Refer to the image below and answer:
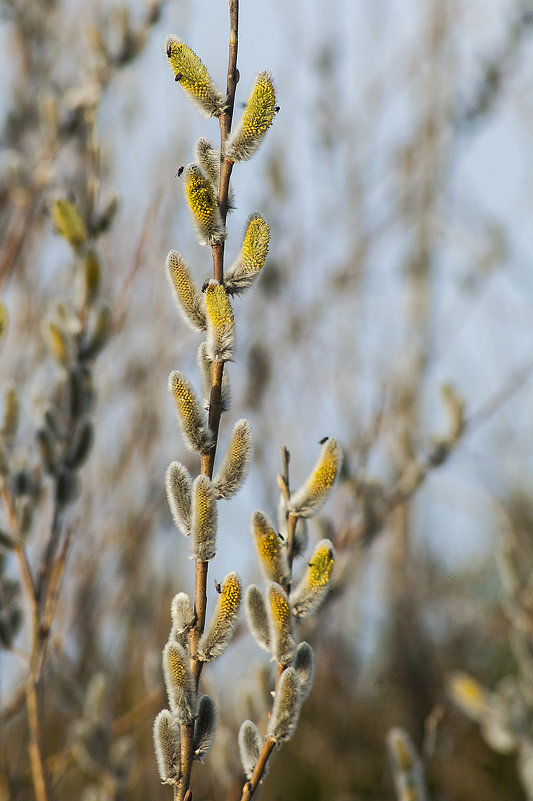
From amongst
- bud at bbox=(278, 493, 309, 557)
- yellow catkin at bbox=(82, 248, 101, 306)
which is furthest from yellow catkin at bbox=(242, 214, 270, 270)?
yellow catkin at bbox=(82, 248, 101, 306)

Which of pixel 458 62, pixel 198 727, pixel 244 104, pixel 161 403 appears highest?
pixel 458 62

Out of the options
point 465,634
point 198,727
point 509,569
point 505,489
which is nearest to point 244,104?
point 198,727

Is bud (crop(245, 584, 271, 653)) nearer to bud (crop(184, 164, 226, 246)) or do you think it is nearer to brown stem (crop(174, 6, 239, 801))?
brown stem (crop(174, 6, 239, 801))

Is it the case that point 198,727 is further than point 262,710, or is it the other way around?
point 262,710

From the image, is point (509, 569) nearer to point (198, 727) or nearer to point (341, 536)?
point (341, 536)

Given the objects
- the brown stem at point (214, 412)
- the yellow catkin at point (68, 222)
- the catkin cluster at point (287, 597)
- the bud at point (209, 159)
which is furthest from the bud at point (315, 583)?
the yellow catkin at point (68, 222)

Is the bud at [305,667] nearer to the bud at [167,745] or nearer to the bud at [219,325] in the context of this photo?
the bud at [167,745]

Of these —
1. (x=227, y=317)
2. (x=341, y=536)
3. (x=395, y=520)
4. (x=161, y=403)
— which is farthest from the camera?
(x=395, y=520)
